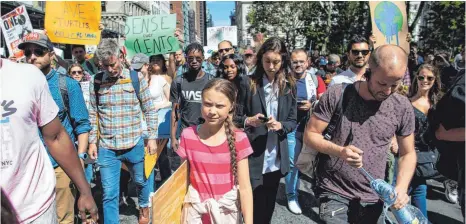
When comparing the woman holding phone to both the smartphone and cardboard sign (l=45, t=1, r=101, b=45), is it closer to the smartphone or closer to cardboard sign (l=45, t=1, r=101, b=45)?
the smartphone

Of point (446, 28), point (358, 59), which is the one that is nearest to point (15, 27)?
point (358, 59)

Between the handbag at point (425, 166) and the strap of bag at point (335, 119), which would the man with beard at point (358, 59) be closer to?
the handbag at point (425, 166)

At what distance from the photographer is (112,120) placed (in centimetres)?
407

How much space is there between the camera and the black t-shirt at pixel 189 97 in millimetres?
4648

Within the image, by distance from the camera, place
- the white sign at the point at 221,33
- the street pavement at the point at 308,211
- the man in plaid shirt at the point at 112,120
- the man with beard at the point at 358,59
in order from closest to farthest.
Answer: the man in plaid shirt at the point at 112,120
the man with beard at the point at 358,59
the street pavement at the point at 308,211
the white sign at the point at 221,33

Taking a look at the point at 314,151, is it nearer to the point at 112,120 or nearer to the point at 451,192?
the point at 112,120

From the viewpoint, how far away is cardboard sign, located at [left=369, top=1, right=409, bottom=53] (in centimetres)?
604

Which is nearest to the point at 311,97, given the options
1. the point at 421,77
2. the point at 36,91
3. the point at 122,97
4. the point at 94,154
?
the point at 421,77

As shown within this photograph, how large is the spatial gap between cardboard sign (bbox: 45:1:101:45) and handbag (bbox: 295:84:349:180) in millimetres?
5018

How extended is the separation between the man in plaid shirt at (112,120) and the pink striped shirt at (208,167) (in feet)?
5.02

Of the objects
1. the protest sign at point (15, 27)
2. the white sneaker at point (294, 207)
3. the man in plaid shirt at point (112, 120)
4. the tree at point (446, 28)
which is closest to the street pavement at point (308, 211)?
the white sneaker at point (294, 207)

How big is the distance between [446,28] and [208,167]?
31108 millimetres

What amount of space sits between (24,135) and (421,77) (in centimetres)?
359

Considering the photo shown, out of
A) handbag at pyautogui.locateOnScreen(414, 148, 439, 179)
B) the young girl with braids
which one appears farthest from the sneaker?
the young girl with braids
